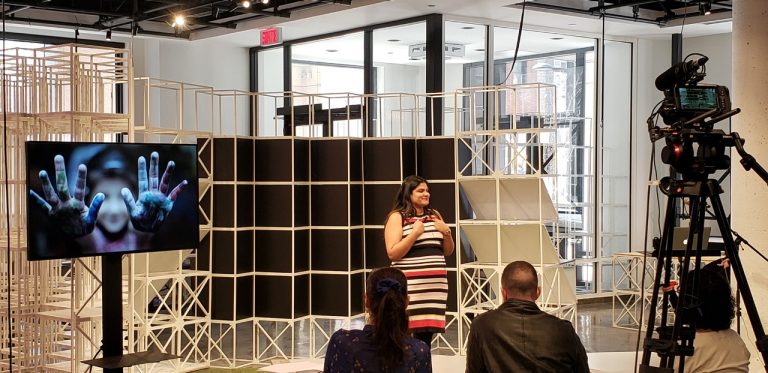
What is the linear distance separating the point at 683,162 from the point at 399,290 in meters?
1.15

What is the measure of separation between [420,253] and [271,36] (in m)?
6.04

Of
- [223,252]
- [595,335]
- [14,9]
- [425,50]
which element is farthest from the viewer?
[425,50]

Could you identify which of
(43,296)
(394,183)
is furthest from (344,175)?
(43,296)

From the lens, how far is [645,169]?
424 inches

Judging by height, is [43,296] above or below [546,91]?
below

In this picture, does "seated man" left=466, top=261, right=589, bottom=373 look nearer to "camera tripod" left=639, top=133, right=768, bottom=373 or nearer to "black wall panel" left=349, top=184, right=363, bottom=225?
"camera tripod" left=639, top=133, right=768, bottom=373

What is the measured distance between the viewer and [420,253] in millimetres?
4973

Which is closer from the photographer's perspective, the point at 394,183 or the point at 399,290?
the point at 399,290

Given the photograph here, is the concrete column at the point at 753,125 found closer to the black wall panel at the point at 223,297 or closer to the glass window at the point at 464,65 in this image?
the black wall panel at the point at 223,297

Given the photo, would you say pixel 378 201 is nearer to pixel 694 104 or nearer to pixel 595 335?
pixel 595 335

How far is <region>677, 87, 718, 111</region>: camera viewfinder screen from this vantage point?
3.16 meters

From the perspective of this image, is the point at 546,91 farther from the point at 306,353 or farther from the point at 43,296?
the point at 43,296

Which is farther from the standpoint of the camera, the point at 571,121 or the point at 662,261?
the point at 571,121

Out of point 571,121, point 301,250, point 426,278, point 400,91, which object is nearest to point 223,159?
point 301,250
